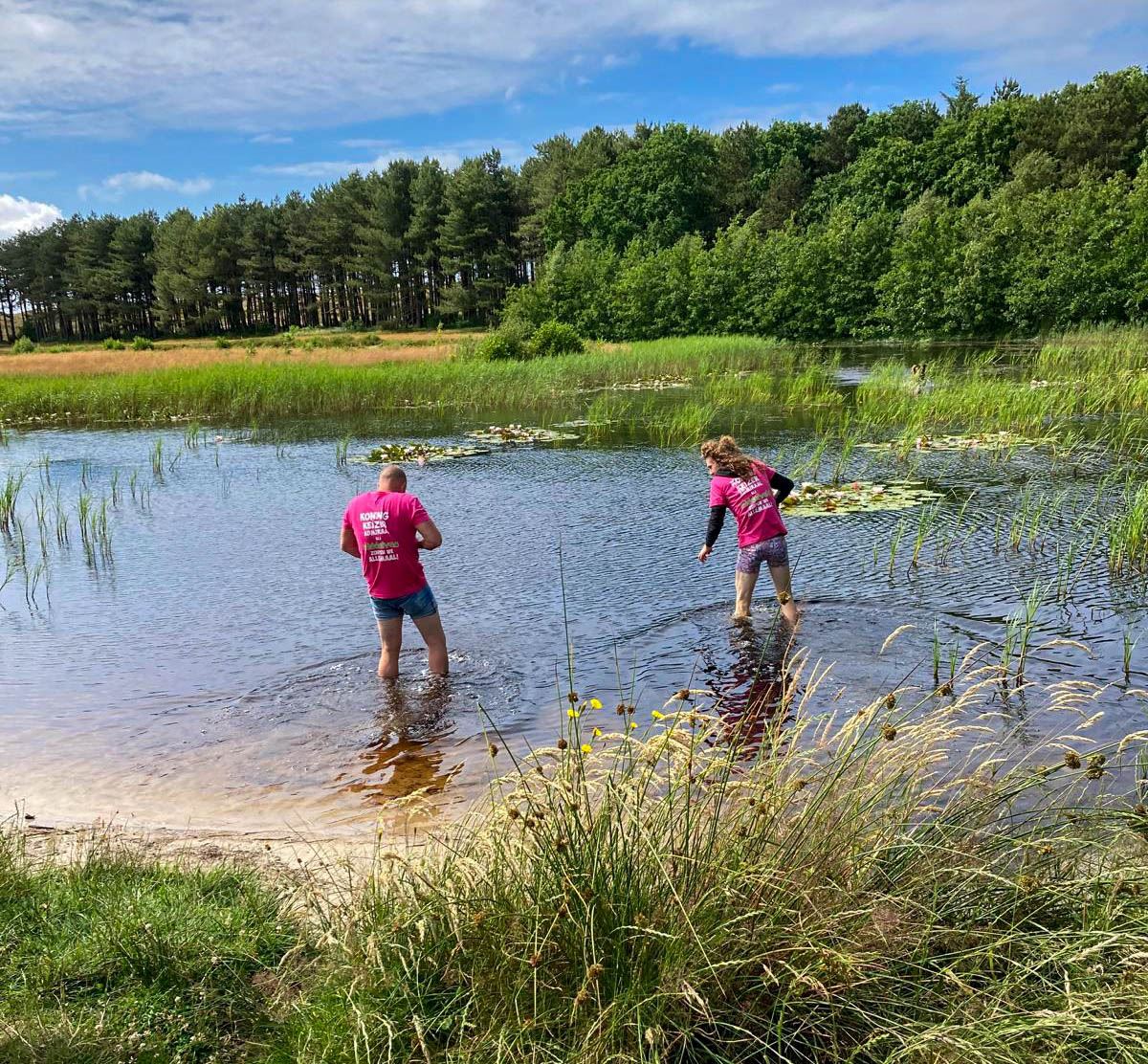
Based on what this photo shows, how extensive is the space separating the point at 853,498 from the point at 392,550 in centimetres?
817

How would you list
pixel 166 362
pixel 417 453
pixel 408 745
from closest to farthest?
pixel 408 745, pixel 417 453, pixel 166 362

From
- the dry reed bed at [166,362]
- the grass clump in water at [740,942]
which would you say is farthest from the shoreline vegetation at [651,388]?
the grass clump in water at [740,942]

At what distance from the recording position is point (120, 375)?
33000 millimetres

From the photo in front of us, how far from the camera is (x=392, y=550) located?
739 centimetres

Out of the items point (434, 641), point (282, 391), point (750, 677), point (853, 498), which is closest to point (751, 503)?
point (750, 677)

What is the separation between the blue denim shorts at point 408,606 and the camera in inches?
300

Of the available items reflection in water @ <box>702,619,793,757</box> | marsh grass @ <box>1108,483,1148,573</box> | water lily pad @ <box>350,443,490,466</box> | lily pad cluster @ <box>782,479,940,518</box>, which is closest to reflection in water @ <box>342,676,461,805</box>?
reflection in water @ <box>702,619,793,757</box>

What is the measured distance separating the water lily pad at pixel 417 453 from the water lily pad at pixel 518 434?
1.28 m

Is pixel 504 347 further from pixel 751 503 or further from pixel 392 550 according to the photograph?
pixel 392 550

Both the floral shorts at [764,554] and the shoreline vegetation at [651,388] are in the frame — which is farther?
the shoreline vegetation at [651,388]

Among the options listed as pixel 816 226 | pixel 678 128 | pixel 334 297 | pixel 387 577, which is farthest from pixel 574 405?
pixel 334 297

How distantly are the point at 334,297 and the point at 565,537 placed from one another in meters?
92.5

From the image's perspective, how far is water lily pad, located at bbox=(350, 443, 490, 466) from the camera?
19.7 metres

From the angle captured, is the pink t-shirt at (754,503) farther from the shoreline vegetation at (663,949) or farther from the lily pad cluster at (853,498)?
the shoreline vegetation at (663,949)
